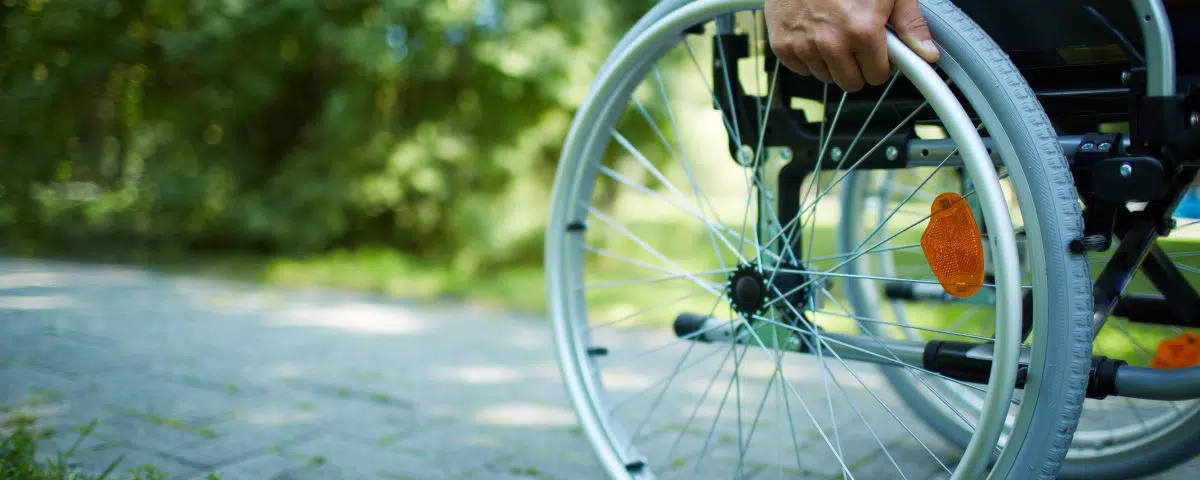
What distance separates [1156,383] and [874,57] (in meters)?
0.54

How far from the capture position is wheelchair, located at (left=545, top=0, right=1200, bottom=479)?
41.9 inches

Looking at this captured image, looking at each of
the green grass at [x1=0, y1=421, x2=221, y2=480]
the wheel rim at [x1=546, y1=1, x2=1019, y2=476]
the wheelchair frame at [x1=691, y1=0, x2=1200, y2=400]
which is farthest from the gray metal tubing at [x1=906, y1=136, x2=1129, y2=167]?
Answer: the green grass at [x1=0, y1=421, x2=221, y2=480]

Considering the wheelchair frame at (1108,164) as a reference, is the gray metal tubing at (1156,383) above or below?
below

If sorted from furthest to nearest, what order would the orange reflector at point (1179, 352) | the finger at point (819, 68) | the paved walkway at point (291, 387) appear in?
1. the paved walkway at point (291, 387)
2. the orange reflector at point (1179, 352)
3. the finger at point (819, 68)

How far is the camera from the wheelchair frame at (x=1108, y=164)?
1.14m

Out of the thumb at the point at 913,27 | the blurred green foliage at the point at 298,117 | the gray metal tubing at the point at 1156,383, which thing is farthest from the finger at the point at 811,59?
the blurred green foliage at the point at 298,117

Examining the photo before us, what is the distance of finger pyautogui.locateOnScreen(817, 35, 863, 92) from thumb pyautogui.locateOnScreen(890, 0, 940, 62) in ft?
0.22

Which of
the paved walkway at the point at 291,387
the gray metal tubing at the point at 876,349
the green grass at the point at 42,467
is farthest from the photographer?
the paved walkway at the point at 291,387

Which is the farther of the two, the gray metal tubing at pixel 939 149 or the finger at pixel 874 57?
the gray metal tubing at pixel 939 149

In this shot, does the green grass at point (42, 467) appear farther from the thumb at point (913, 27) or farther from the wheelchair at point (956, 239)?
the thumb at point (913, 27)

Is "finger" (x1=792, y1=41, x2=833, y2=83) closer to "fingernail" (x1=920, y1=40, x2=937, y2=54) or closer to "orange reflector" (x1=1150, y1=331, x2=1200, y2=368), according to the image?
"fingernail" (x1=920, y1=40, x2=937, y2=54)

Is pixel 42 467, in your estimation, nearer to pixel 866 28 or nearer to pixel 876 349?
pixel 876 349

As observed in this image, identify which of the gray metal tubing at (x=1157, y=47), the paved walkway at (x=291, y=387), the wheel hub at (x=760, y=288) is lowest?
the paved walkway at (x=291, y=387)

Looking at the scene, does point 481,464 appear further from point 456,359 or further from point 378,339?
point 378,339
